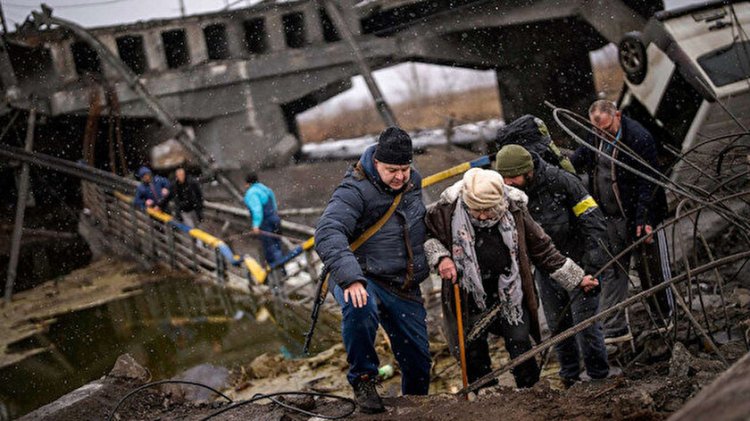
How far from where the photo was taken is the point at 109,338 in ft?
29.3

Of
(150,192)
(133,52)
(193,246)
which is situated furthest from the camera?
(133,52)

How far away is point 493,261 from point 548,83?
20.3 m

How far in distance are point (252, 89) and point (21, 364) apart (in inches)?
648

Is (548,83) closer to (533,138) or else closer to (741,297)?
(741,297)

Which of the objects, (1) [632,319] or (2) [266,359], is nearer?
(1) [632,319]

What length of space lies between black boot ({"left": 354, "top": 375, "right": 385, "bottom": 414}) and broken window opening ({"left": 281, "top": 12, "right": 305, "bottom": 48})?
22.1 m

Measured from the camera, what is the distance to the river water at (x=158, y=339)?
7387 mm

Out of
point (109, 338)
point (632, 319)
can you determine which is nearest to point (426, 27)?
point (109, 338)

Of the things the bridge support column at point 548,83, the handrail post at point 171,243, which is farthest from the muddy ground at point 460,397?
the bridge support column at point 548,83

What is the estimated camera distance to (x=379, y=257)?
413cm

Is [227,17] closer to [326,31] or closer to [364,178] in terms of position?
[326,31]

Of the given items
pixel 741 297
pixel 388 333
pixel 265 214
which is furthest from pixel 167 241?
pixel 741 297

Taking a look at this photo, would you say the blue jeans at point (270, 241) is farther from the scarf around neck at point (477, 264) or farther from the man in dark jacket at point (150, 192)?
the scarf around neck at point (477, 264)

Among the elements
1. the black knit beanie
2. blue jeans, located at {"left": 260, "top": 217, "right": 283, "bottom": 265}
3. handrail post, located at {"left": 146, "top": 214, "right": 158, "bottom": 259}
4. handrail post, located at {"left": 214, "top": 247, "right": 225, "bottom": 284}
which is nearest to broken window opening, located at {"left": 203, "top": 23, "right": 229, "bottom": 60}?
handrail post, located at {"left": 146, "top": 214, "right": 158, "bottom": 259}
